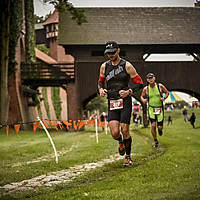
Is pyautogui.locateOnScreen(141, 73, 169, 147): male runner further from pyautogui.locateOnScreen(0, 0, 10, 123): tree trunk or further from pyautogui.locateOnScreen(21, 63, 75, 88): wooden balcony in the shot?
pyautogui.locateOnScreen(21, 63, 75, 88): wooden balcony

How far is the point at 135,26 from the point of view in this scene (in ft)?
104

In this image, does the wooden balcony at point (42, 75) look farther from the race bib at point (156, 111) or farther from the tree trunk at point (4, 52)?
the race bib at point (156, 111)

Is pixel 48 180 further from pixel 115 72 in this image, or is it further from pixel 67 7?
pixel 67 7

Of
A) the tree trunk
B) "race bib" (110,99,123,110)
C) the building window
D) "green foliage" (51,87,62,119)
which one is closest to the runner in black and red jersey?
"race bib" (110,99,123,110)

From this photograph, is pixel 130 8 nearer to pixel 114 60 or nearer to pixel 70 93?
pixel 70 93

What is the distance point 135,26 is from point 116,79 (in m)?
26.0

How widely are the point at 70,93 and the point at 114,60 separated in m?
22.7

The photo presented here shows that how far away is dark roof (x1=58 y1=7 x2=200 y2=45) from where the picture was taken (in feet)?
96.3

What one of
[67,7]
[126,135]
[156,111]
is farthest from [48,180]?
[67,7]

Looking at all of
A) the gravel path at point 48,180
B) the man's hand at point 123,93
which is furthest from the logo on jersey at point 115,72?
the gravel path at point 48,180

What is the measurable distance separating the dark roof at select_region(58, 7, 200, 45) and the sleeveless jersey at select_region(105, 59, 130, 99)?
22242 mm

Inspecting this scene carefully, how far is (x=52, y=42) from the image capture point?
5269cm

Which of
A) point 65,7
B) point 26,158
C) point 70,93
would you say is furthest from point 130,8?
point 26,158

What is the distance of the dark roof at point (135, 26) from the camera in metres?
29.4
